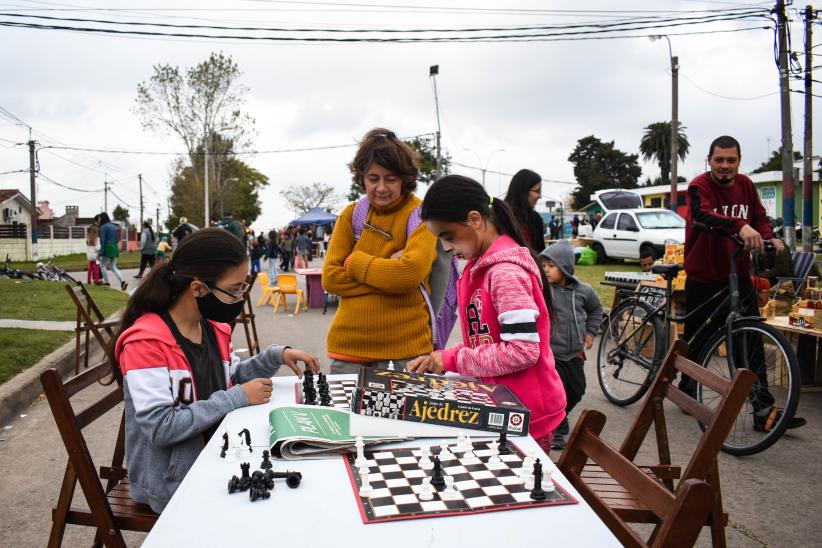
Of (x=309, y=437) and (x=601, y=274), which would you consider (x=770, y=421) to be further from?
(x=601, y=274)

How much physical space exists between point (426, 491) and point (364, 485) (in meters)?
0.16

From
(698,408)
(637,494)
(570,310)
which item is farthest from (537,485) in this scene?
(570,310)

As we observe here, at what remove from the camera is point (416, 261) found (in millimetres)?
3166

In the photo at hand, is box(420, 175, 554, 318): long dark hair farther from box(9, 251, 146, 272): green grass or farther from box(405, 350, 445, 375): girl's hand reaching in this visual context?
box(9, 251, 146, 272): green grass

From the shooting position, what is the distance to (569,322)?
455 cm

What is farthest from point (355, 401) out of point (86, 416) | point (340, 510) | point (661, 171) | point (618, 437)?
point (661, 171)

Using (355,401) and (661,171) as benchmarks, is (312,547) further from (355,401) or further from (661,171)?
(661,171)

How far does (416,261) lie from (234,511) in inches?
72.1

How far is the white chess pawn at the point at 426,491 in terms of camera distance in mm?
1532

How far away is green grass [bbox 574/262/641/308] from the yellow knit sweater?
7777 millimetres

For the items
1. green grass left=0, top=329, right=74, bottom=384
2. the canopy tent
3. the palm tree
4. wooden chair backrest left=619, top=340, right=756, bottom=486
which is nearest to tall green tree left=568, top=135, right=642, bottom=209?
the palm tree

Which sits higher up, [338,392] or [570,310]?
[570,310]

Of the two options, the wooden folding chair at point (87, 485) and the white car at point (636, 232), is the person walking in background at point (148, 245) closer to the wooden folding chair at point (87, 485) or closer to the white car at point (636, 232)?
the white car at point (636, 232)

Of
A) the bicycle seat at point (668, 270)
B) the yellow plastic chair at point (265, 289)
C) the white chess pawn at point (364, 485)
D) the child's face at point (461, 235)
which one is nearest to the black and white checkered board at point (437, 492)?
the white chess pawn at point (364, 485)
